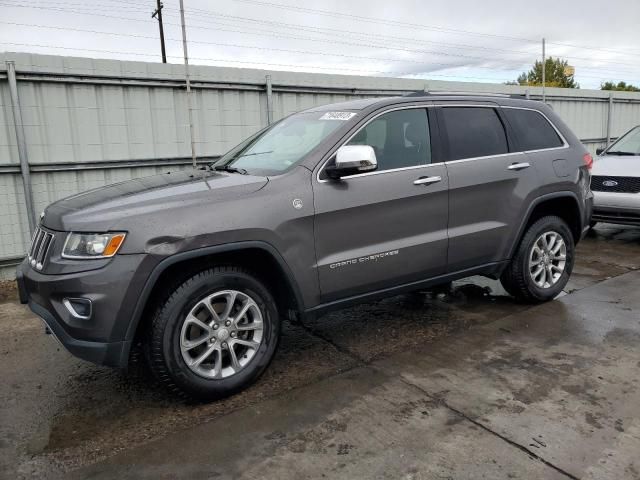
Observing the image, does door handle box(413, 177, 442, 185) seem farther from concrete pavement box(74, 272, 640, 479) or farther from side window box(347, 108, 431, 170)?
concrete pavement box(74, 272, 640, 479)

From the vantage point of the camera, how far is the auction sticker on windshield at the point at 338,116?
387cm

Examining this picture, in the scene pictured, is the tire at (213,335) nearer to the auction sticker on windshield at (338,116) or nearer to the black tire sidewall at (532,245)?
the auction sticker on windshield at (338,116)

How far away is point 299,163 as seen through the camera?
11.8 feet

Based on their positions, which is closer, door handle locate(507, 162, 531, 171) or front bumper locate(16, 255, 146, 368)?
front bumper locate(16, 255, 146, 368)

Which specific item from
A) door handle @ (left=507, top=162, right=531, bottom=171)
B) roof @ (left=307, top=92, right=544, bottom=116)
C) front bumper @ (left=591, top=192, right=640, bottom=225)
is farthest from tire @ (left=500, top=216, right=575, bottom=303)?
front bumper @ (left=591, top=192, right=640, bottom=225)

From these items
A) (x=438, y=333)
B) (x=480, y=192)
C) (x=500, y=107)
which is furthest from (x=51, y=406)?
(x=500, y=107)

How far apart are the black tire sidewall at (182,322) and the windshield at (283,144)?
2.62ft

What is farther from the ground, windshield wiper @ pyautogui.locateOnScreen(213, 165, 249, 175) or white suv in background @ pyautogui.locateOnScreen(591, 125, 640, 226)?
windshield wiper @ pyautogui.locateOnScreen(213, 165, 249, 175)

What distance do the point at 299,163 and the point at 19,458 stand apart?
230 cm

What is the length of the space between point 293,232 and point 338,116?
1063 millimetres

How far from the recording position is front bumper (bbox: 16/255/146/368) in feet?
9.46

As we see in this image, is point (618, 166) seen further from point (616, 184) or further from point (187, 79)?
point (187, 79)

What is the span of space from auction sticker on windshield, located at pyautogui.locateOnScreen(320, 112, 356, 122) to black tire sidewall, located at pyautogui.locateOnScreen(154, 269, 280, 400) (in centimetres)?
136

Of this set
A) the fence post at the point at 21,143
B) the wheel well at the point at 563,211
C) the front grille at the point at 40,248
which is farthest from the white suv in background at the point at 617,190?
the fence post at the point at 21,143
